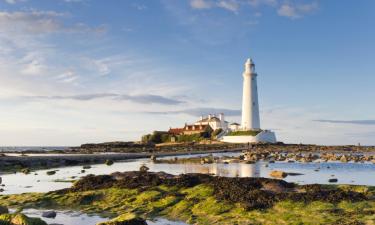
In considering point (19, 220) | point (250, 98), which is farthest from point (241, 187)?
point (250, 98)

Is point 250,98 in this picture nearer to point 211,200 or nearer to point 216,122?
point 216,122

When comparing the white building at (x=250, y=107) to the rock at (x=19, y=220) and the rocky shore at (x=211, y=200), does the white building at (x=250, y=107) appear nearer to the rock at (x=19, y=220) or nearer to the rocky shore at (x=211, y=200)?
the rocky shore at (x=211, y=200)

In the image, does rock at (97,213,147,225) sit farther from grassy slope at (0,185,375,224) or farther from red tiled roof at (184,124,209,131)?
red tiled roof at (184,124,209,131)

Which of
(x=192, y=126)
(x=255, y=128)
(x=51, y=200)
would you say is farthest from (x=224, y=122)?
(x=51, y=200)

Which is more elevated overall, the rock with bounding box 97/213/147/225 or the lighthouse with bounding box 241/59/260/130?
the lighthouse with bounding box 241/59/260/130

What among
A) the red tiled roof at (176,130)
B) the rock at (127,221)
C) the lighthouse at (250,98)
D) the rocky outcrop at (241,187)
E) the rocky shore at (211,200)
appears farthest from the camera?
the red tiled roof at (176,130)

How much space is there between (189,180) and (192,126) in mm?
110572

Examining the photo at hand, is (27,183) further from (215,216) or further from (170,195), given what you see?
(215,216)

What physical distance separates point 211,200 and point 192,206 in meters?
0.92

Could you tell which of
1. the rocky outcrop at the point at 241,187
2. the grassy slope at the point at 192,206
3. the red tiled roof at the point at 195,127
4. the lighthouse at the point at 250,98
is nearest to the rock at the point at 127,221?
the grassy slope at the point at 192,206

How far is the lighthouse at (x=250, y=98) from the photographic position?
351 feet

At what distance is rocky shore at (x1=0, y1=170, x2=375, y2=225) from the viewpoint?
1756 cm

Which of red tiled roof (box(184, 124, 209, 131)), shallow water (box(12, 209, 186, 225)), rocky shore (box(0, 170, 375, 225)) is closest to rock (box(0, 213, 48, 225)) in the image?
rocky shore (box(0, 170, 375, 225))

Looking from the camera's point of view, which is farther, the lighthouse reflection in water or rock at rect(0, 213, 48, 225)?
the lighthouse reflection in water
